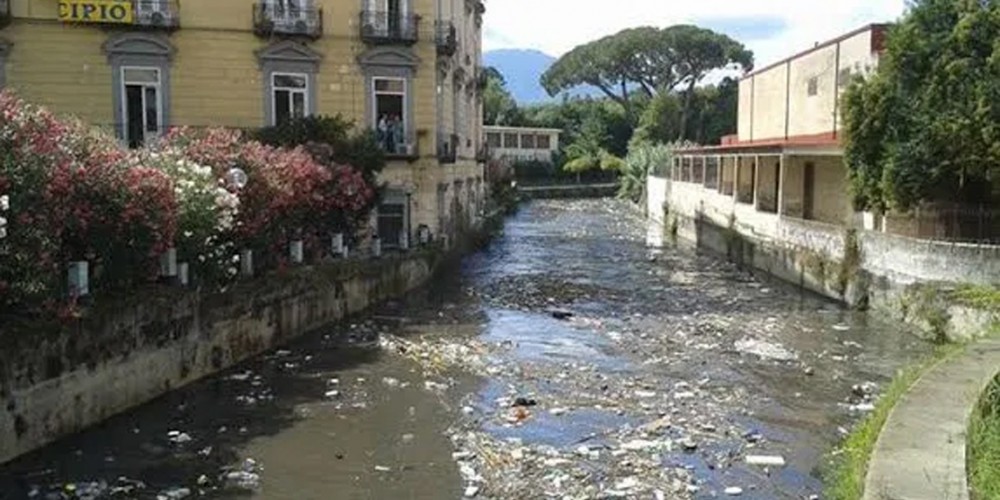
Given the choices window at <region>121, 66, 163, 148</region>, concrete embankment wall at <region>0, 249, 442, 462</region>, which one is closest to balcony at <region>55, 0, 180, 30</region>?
window at <region>121, 66, 163, 148</region>

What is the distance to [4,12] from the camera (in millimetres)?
24641

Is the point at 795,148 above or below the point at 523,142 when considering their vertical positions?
below

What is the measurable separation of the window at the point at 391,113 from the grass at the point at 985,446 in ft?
63.3

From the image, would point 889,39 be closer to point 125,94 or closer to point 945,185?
point 945,185

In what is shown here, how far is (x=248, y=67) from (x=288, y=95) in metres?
1.26

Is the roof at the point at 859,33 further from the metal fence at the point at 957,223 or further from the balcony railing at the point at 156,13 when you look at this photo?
the balcony railing at the point at 156,13

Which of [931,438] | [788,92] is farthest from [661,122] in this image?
[931,438]

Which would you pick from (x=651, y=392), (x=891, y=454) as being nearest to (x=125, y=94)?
(x=651, y=392)

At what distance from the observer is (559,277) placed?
94.0 ft

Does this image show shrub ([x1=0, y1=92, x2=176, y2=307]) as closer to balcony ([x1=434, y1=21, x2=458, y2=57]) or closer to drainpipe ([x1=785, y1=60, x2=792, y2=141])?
balcony ([x1=434, y1=21, x2=458, y2=57])

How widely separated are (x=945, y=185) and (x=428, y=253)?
12.5 m

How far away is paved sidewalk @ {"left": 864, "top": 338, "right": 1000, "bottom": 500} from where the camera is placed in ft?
23.0

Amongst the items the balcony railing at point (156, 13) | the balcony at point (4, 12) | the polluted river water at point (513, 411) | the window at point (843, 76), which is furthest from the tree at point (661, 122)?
the balcony at point (4, 12)

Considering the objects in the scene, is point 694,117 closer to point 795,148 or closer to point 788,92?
point 788,92
